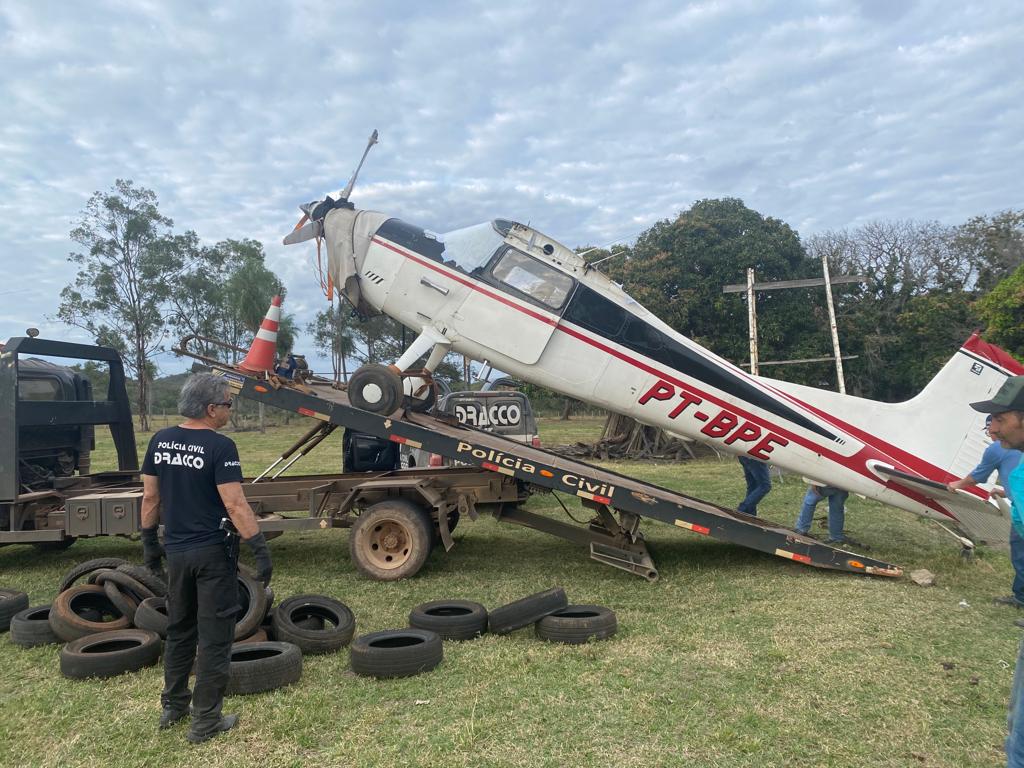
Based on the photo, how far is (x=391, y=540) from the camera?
6.72 meters

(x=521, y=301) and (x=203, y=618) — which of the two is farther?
(x=521, y=301)

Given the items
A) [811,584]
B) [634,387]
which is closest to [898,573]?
[811,584]

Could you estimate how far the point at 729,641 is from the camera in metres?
4.85

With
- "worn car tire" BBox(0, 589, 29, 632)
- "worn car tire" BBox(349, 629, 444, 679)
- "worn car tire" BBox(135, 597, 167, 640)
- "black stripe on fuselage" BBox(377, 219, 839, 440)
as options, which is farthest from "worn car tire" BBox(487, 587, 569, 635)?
"worn car tire" BBox(0, 589, 29, 632)

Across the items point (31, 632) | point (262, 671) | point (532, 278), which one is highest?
point (532, 278)

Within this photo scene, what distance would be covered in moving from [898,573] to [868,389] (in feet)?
94.0

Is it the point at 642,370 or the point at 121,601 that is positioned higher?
the point at 642,370

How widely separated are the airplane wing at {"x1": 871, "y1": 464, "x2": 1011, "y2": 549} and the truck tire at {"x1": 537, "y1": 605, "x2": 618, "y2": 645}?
4033 mm

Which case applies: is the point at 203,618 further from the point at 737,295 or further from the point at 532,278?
the point at 737,295

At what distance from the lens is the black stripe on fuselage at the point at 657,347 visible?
7.33 meters

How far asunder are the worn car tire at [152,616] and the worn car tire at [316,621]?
75 centimetres

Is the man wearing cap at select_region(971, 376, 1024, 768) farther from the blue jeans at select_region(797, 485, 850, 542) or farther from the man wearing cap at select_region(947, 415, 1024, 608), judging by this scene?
the blue jeans at select_region(797, 485, 850, 542)

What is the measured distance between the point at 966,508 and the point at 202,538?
7.31 metres

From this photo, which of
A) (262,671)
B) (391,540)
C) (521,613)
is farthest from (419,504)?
(262,671)
